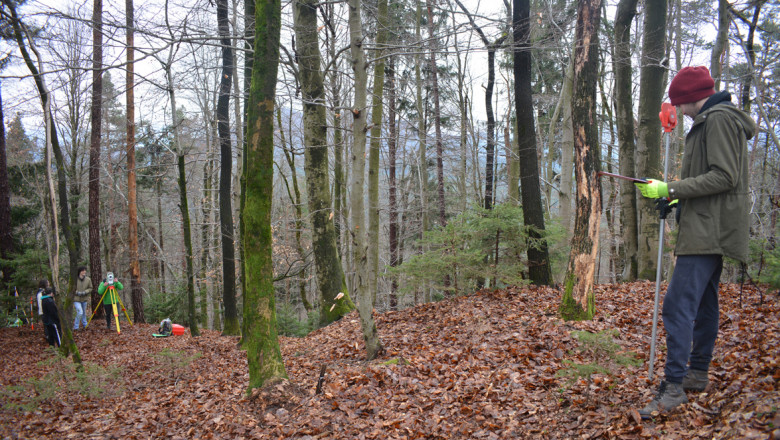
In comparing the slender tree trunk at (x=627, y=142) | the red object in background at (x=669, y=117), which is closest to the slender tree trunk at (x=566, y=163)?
the slender tree trunk at (x=627, y=142)

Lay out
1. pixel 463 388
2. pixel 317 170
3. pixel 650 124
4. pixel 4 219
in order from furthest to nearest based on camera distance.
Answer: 1. pixel 4 219
2. pixel 317 170
3. pixel 650 124
4. pixel 463 388

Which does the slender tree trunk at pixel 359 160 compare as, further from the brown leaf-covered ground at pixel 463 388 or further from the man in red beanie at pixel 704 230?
the man in red beanie at pixel 704 230

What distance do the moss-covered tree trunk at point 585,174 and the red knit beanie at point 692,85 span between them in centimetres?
261

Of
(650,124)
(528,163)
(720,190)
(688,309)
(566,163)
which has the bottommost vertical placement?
(688,309)

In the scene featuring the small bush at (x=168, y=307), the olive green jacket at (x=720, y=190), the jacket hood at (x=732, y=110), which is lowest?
the small bush at (x=168, y=307)

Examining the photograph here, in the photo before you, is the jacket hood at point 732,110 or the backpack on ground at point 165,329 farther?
the backpack on ground at point 165,329

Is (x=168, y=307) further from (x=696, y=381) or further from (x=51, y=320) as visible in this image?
(x=696, y=381)

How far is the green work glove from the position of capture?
2992 millimetres

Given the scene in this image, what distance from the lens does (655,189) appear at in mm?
3062

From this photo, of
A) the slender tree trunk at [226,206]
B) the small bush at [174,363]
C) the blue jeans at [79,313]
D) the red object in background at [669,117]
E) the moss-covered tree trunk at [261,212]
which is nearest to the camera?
the red object in background at [669,117]

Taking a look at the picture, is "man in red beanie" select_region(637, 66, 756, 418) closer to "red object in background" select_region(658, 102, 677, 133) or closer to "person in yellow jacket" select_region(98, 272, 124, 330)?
"red object in background" select_region(658, 102, 677, 133)

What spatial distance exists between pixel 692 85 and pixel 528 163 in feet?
17.8

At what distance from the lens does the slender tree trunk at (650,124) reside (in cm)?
878

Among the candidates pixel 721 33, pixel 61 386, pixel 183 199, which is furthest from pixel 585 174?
pixel 183 199
